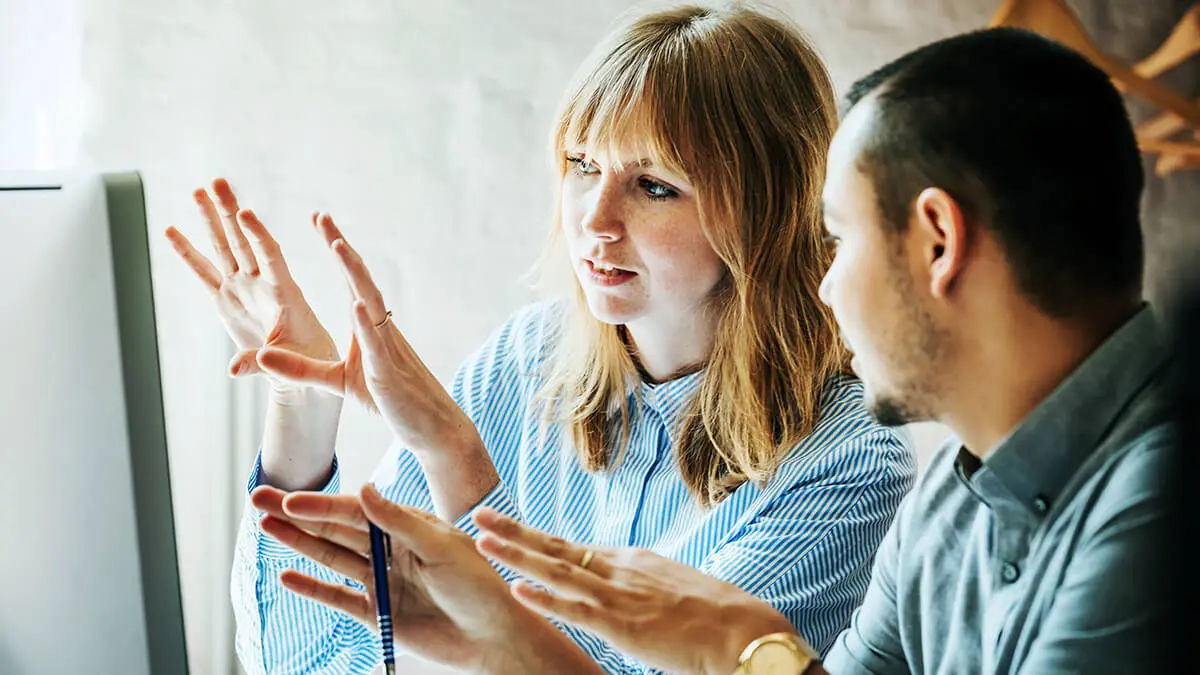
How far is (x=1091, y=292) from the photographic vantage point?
0.78 metres

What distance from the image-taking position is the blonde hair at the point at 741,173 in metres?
1.21

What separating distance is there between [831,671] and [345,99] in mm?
1211

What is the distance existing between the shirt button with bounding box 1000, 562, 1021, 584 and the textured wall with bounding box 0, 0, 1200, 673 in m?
1.04

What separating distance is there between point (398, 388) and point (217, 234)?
260mm

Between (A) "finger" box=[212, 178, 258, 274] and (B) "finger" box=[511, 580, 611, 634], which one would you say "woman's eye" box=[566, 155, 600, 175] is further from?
(B) "finger" box=[511, 580, 611, 634]

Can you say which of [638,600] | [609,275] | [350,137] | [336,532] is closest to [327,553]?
[336,532]

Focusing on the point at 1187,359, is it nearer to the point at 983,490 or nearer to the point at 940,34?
the point at 983,490

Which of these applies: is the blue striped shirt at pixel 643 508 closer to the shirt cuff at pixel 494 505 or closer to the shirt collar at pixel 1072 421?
the shirt cuff at pixel 494 505

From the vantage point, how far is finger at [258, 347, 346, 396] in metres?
1.12

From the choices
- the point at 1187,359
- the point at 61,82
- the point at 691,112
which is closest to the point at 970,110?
the point at 1187,359

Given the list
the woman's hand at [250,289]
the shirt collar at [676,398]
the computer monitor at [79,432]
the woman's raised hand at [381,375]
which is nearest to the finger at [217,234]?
the woman's hand at [250,289]

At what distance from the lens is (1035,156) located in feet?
2.45

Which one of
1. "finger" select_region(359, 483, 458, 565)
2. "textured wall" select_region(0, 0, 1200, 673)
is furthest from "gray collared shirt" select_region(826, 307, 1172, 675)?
"textured wall" select_region(0, 0, 1200, 673)

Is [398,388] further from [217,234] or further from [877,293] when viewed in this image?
[877,293]
